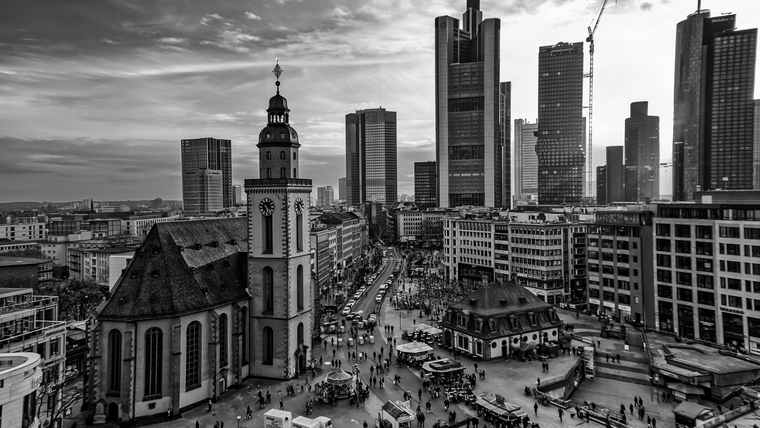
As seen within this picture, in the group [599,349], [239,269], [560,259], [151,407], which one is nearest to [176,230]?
[239,269]

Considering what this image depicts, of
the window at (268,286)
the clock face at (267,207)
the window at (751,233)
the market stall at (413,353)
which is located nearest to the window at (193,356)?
the window at (268,286)

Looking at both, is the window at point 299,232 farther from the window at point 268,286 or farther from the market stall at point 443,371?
the market stall at point 443,371

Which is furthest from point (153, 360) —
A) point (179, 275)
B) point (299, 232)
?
point (299, 232)

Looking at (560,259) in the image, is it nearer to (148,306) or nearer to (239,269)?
(239,269)

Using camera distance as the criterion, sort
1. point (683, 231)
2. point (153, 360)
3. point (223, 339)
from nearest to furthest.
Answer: point (153, 360), point (223, 339), point (683, 231)

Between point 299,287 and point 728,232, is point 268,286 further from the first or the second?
point 728,232

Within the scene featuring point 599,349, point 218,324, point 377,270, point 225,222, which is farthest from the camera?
point 377,270
